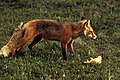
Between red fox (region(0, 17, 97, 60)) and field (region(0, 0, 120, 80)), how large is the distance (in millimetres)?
560

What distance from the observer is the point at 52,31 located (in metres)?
12.6

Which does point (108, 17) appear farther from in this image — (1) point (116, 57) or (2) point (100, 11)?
(1) point (116, 57)

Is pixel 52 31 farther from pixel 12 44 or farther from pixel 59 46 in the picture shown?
pixel 59 46

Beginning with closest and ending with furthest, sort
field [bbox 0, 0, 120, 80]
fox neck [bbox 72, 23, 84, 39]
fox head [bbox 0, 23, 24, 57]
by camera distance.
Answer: field [bbox 0, 0, 120, 80], fox head [bbox 0, 23, 24, 57], fox neck [bbox 72, 23, 84, 39]

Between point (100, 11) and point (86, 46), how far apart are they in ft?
24.0

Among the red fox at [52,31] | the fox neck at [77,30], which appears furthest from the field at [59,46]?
the fox neck at [77,30]

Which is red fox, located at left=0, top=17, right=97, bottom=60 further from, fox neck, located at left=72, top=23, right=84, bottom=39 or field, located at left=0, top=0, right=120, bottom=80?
field, located at left=0, top=0, right=120, bottom=80

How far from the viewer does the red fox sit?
39.9 ft

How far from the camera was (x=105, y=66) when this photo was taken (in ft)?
39.7

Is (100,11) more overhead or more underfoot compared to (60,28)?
more underfoot

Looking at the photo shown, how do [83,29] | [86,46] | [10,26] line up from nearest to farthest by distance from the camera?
1. [83,29]
2. [86,46]
3. [10,26]

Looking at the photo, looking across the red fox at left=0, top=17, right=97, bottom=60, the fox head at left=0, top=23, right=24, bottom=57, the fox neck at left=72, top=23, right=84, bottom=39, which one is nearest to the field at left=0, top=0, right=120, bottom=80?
the fox head at left=0, top=23, right=24, bottom=57


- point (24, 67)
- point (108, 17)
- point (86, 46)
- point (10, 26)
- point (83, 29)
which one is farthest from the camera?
point (108, 17)

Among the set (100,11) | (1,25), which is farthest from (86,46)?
(100,11)
